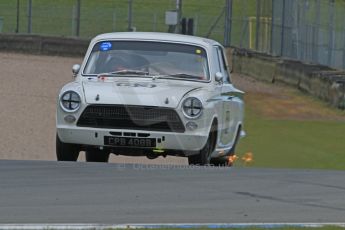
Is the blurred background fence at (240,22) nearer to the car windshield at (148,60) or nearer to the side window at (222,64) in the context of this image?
the side window at (222,64)

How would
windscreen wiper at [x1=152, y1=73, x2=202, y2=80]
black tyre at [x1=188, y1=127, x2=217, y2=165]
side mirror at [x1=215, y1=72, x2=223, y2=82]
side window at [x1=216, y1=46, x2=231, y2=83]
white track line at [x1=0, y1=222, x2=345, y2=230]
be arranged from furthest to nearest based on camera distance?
1. side window at [x1=216, y1=46, x2=231, y2=83]
2. side mirror at [x1=215, y1=72, x2=223, y2=82]
3. windscreen wiper at [x1=152, y1=73, x2=202, y2=80]
4. black tyre at [x1=188, y1=127, x2=217, y2=165]
5. white track line at [x1=0, y1=222, x2=345, y2=230]

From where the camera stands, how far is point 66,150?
12.0 m

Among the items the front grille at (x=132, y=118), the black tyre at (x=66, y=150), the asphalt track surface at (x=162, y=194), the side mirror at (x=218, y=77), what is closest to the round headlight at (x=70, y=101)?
the front grille at (x=132, y=118)

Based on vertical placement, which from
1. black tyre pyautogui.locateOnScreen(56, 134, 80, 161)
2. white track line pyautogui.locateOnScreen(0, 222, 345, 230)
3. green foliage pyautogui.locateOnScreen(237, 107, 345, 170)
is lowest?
green foliage pyautogui.locateOnScreen(237, 107, 345, 170)

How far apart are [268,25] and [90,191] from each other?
27.8 m

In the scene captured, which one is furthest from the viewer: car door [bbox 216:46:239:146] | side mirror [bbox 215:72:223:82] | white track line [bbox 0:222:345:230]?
car door [bbox 216:46:239:146]

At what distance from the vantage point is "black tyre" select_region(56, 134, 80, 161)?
39.3 ft

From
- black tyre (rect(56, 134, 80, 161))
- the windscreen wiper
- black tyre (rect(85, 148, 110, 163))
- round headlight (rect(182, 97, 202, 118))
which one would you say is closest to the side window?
the windscreen wiper

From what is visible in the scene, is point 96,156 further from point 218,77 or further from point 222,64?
point 222,64

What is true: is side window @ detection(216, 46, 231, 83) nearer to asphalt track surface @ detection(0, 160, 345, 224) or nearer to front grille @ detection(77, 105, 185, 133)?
front grille @ detection(77, 105, 185, 133)

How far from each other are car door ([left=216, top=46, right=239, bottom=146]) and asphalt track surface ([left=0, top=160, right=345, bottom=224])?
6.51 feet

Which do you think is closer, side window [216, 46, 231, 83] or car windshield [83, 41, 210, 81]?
car windshield [83, 41, 210, 81]

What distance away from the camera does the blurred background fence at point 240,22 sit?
1266 inches

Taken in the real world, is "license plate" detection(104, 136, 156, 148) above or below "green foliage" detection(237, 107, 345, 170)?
above
